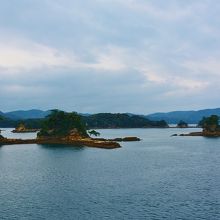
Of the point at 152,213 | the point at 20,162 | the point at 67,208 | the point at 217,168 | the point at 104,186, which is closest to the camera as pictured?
the point at 152,213

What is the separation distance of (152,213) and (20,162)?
82.0 metres

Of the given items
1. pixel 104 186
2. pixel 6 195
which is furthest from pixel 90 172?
pixel 6 195

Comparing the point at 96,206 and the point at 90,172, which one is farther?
the point at 90,172

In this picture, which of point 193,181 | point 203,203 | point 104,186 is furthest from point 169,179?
point 203,203

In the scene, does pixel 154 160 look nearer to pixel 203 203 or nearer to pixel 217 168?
pixel 217 168

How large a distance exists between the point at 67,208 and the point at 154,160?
3040 inches

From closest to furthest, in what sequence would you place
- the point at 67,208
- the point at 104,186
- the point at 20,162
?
the point at 67,208, the point at 104,186, the point at 20,162

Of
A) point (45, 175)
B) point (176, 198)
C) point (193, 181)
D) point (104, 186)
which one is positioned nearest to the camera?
point (176, 198)

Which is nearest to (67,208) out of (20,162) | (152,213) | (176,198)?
(152,213)

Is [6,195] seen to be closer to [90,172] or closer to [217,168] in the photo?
[90,172]

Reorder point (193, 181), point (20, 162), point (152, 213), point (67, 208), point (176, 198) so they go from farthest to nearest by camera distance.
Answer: point (20, 162), point (193, 181), point (176, 198), point (67, 208), point (152, 213)

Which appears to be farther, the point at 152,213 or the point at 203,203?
the point at 203,203

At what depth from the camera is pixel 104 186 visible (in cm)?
8800

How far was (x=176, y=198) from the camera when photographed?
2958 inches
